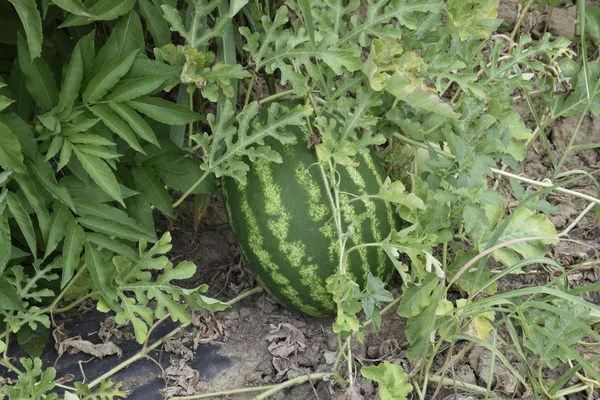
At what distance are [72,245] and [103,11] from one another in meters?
0.61

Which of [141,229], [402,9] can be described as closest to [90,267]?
[141,229]

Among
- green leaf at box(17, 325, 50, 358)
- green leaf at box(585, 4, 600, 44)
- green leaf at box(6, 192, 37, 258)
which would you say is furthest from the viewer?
green leaf at box(585, 4, 600, 44)

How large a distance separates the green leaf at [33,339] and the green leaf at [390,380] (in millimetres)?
1007

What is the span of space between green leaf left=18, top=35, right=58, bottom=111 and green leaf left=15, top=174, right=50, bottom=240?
0.72ft

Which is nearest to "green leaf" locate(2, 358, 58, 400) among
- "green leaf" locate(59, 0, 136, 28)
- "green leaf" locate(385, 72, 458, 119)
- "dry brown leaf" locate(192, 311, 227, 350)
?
"dry brown leaf" locate(192, 311, 227, 350)

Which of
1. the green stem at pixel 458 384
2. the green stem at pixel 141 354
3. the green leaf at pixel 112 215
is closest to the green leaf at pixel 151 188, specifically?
the green leaf at pixel 112 215

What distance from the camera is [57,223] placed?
181 centimetres

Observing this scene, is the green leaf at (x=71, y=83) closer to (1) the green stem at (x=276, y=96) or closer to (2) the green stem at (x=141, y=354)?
(1) the green stem at (x=276, y=96)

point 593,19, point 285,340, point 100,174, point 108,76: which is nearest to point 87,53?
point 108,76

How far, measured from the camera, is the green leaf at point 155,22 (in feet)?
6.27

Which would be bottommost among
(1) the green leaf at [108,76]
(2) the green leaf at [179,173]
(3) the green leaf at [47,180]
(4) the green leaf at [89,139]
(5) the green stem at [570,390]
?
(5) the green stem at [570,390]

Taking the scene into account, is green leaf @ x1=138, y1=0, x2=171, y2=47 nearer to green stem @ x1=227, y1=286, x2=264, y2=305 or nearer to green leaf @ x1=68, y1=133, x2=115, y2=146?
green leaf @ x1=68, y1=133, x2=115, y2=146

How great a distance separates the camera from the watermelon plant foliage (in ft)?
5.70

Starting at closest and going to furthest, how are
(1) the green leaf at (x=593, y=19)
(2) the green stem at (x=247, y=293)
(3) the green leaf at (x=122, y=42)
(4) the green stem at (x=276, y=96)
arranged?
(3) the green leaf at (x=122, y=42) < (4) the green stem at (x=276, y=96) < (2) the green stem at (x=247, y=293) < (1) the green leaf at (x=593, y=19)
